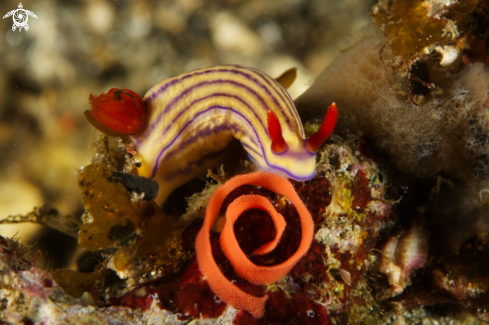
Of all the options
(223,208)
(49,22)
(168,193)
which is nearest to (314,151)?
(223,208)

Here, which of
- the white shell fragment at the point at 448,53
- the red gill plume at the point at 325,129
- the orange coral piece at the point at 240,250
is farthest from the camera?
the white shell fragment at the point at 448,53

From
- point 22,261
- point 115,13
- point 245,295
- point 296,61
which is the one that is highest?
point 115,13

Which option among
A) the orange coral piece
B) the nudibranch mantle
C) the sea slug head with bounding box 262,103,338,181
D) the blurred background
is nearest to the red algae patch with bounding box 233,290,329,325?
the orange coral piece

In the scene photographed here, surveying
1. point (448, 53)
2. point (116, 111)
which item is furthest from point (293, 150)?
point (448, 53)

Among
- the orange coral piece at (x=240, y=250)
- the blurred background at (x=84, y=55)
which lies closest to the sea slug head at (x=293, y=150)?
the orange coral piece at (x=240, y=250)

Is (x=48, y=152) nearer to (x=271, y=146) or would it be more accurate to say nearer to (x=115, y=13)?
(x=115, y=13)

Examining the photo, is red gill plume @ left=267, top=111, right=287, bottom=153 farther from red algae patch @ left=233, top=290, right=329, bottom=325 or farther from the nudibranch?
red algae patch @ left=233, top=290, right=329, bottom=325

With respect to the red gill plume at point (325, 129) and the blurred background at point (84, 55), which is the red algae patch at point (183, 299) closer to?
the red gill plume at point (325, 129)
